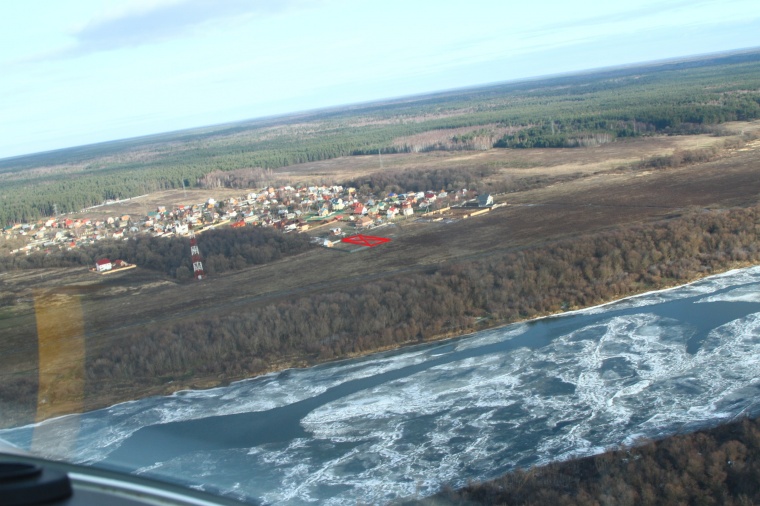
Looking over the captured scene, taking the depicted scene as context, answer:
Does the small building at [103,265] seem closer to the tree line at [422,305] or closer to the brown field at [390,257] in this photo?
the brown field at [390,257]

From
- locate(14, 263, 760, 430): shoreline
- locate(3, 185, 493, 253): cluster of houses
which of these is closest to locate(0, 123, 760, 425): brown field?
locate(14, 263, 760, 430): shoreline

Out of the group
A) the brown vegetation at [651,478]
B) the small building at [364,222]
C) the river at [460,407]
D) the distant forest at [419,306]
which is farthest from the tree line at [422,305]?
the small building at [364,222]

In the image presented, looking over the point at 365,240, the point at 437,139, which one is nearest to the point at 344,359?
the point at 365,240

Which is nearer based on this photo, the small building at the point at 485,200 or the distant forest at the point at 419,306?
the distant forest at the point at 419,306

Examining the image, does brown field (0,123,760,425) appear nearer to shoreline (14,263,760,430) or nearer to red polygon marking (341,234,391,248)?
shoreline (14,263,760,430)

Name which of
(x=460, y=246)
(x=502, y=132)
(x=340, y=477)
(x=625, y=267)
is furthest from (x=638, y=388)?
(x=502, y=132)

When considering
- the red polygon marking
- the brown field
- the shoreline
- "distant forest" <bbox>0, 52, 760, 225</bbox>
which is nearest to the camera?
the shoreline

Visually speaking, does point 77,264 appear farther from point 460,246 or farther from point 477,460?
point 477,460
